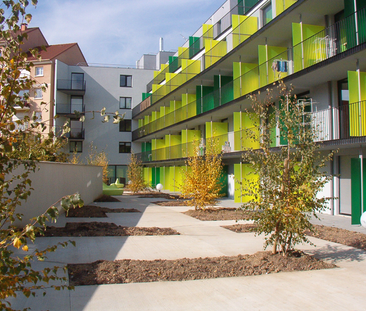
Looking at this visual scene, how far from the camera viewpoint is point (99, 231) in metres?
10.6

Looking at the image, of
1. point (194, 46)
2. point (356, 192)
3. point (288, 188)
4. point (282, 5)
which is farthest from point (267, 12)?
point (288, 188)

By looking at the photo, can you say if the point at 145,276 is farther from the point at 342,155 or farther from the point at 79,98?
the point at 79,98

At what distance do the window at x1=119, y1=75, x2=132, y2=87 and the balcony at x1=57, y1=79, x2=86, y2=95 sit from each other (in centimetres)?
489

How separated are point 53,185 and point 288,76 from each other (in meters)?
10.4

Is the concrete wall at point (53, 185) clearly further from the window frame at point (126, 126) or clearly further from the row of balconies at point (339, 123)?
the window frame at point (126, 126)

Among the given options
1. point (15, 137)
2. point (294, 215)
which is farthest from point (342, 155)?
point (15, 137)

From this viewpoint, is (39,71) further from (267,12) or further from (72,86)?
(267,12)

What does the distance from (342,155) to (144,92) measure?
3572 centimetres

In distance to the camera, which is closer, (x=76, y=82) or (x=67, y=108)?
(x=67, y=108)

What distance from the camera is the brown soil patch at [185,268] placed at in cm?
599

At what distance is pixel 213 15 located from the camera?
30438 mm

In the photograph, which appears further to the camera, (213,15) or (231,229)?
(213,15)

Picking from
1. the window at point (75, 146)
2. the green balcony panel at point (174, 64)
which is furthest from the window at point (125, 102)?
the green balcony panel at point (174, 64)

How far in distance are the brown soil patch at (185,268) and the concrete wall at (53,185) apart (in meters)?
4.16
